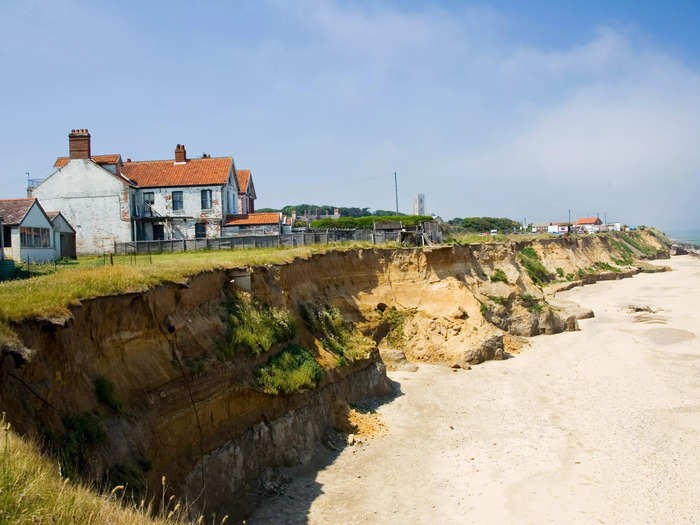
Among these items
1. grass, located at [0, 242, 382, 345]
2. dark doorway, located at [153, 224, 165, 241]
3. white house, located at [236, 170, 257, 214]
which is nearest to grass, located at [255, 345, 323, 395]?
grass, located at [0, 242, 382, 345]

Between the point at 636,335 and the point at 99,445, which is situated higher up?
the point at 99,445

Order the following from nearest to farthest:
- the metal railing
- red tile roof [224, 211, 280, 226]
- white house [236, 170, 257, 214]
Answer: the metal railing < red tile roof [224, 211, 280, 226] < white house [236, 170, 257, 214]

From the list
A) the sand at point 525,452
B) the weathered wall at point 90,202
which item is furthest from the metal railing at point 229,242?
the sand at point 525,452

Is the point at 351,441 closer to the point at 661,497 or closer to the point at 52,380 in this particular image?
the point at 661,497

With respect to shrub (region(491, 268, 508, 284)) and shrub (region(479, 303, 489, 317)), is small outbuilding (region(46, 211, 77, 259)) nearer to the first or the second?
shrub (region(479, 303, 489, 317))

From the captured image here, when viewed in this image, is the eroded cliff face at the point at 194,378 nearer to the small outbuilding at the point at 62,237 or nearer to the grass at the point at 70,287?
the grass at the point at 70,287

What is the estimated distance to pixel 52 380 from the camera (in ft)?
33.4

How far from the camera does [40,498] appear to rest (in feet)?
20.7

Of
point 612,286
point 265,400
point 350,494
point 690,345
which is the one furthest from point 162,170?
point 612,286

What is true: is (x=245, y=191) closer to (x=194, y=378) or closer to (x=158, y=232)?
(x=158, y=232)

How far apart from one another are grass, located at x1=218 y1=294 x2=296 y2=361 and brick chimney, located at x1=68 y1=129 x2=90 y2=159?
22.6 meters

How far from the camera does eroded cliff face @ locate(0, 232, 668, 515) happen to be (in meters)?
10.2

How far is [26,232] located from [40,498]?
2143 cm

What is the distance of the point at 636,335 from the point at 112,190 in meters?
33.8
